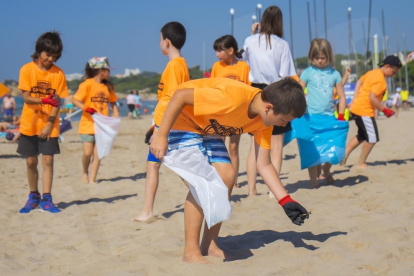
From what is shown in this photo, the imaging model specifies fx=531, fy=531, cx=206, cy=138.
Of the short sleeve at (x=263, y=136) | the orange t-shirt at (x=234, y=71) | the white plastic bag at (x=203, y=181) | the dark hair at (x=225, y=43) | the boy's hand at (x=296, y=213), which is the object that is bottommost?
the boy's hand at (x=296, y=213)

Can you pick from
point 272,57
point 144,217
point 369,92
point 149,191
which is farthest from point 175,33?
point 369,92

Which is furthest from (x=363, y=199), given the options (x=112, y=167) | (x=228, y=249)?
(x=112, y=167)

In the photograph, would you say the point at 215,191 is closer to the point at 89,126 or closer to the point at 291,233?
the point at 291,233

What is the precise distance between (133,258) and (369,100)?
4733 millimetres

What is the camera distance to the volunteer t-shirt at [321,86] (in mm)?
5980

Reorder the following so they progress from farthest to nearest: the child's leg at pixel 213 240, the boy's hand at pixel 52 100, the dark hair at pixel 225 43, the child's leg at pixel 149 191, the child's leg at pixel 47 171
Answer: the dark hair at pixel 225 43 < the child's leg at pixel 47 171 < the boy's hand at pixel 52 100 < the child's leg at pixel 149 191 < the child's leg at pixel 213 240

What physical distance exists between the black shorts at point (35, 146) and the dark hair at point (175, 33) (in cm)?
162

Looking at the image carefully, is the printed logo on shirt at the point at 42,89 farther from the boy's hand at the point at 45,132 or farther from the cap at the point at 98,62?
the cap at the point at 98,62

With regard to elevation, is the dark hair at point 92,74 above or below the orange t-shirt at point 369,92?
above

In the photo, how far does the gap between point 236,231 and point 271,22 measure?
2.32m

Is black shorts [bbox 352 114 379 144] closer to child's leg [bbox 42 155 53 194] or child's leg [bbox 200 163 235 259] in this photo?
child's leg [bbox 42 155 53 194]

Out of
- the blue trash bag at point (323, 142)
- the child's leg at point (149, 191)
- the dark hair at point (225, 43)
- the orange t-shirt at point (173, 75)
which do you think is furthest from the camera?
the dark hair at point (225, 43)

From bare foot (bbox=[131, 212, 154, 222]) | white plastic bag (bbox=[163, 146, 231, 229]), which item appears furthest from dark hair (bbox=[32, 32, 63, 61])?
white plastic bag (bbox=[163, 146, 231, 229])

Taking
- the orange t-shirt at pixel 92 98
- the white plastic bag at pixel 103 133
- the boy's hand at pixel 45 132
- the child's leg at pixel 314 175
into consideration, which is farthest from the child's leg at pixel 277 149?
the orange t-shirt at pixel 92 98
